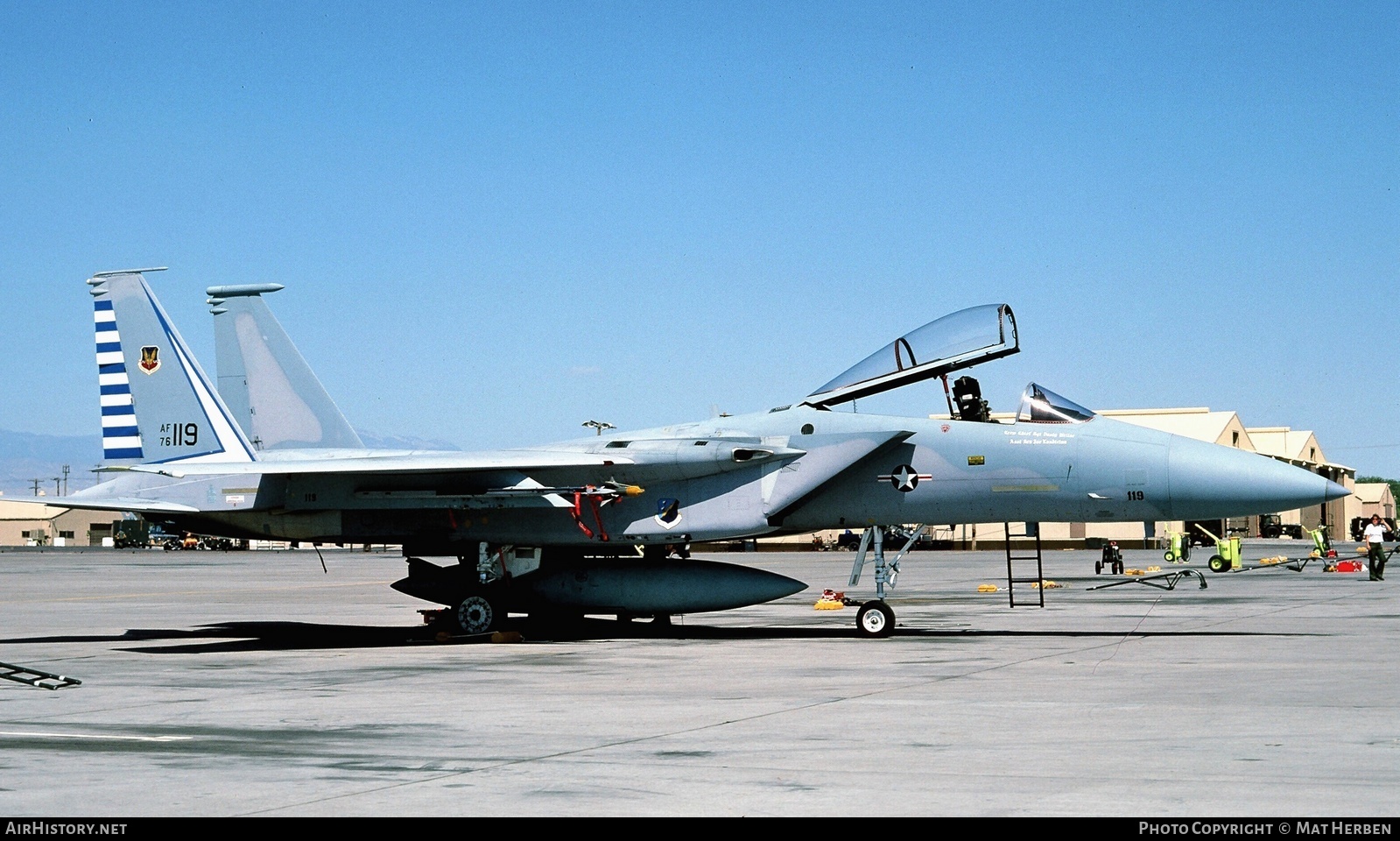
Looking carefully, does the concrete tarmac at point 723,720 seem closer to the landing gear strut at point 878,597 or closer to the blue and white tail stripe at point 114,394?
the landing gear strut at point 878,597

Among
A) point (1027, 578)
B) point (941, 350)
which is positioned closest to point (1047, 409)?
point (941, 350)

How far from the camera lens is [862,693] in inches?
409

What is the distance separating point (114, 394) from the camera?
58.2ft

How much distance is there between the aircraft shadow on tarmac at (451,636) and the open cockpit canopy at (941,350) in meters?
2.94

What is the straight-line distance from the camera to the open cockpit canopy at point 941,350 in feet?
50.0

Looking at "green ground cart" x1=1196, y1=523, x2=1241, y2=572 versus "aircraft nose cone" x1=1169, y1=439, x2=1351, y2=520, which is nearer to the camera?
"aircraft nose cone" x1=1169, y1=439, x2=1351, y2=520

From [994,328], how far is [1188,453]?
2.44 m

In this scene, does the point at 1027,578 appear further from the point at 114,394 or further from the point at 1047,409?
the point at 114,394

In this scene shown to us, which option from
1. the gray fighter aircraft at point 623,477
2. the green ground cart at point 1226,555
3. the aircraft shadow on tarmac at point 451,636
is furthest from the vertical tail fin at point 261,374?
the green ground cart at point 1226,555

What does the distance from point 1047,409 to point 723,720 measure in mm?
7636

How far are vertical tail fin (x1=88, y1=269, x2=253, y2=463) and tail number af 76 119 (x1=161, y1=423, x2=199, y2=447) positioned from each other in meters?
0.01

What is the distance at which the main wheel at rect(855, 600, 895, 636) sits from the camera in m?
15.9

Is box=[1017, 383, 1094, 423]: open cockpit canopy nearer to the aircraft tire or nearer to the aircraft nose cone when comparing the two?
the aircraft nose cone

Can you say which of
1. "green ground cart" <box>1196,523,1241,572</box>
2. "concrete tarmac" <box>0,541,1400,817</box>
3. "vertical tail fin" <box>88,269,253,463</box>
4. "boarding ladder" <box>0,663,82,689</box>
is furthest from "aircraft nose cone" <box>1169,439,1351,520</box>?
"green ground cart" <box>1196,523,1241,572</box>
